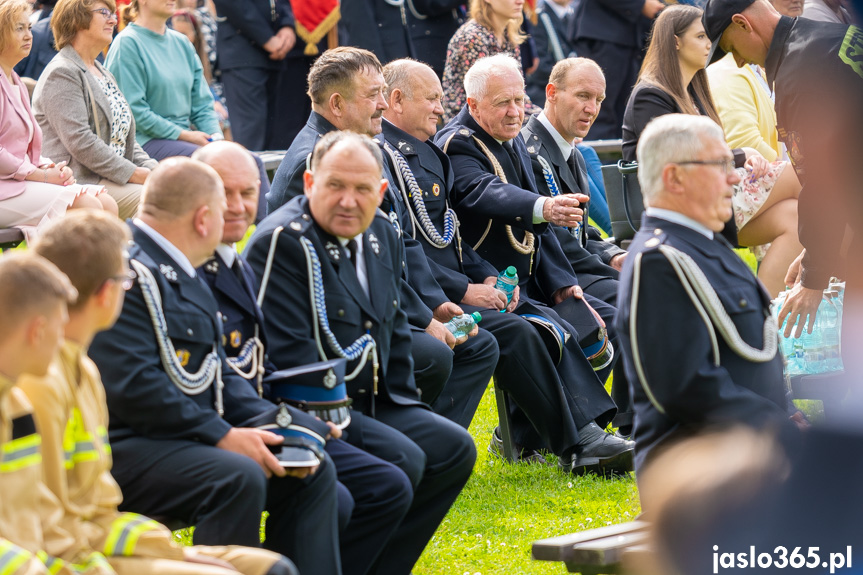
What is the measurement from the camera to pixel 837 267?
16.6 feet

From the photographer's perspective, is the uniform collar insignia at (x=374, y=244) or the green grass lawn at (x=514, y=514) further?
the green grass lawn at (x=514, y=514)

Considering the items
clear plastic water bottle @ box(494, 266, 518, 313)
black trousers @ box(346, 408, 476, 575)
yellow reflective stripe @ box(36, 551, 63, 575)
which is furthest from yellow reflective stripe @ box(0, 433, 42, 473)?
clear plastic water bottle @ box(494, 266, 518, 313)

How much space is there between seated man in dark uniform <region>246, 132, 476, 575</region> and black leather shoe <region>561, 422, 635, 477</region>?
53.9 inches

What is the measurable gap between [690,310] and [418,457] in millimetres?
1134

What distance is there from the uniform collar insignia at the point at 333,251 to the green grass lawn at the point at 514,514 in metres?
1.28

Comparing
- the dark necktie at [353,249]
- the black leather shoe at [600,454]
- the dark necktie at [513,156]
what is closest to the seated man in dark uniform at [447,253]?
the black leather shoe at [600,454]

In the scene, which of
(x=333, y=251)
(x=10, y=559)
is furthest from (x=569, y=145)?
(x=10, y=559)

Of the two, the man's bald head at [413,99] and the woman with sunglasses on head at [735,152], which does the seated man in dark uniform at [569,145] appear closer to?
the woman with sunglasses on head at [735,152]

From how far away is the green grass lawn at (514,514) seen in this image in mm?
4797

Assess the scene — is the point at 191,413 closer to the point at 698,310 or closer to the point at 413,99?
the point at 698,310

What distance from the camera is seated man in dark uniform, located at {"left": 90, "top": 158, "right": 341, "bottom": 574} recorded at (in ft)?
11.9

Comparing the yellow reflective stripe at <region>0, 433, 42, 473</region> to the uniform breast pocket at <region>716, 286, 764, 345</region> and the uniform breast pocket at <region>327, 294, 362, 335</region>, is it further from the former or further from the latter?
the uniform breast pocket at <region>716, 286, 764, 345</region>

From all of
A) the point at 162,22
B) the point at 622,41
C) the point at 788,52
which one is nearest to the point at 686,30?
the point at 788,52

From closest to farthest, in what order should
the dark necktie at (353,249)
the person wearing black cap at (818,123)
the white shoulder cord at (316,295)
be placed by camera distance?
the white shoulder cord at (316,295)
the dark necktie at (353,249)
the person wearing black cap at (818,123)
